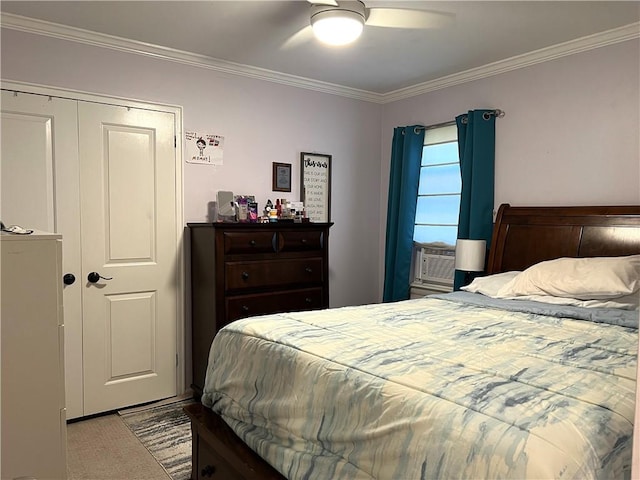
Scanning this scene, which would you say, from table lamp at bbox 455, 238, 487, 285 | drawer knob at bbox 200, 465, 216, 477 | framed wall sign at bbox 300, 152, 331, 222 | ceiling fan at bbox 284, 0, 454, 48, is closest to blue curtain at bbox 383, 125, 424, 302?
framed wall sign at bbox 300, 152, 331, 222

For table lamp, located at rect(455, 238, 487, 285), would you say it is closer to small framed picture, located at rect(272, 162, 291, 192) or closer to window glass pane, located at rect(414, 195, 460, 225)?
window glass pane, located at rect(414, 195, 460, 225)

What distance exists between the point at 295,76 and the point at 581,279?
8.75 feet

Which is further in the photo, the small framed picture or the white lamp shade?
the small framed picture

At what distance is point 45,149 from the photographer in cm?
305

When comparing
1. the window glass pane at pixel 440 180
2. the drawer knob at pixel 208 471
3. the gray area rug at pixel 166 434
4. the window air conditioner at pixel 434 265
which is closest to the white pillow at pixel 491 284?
the window air conditioner at pixel 434 265

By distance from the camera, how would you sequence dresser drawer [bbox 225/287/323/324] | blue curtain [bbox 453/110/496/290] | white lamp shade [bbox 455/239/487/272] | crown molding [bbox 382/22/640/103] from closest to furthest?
crown molding [bbox 382/22/640/103] < dresser drawer [bbox 225/287/323/324] < white lamp shade [bbox 455/239/487/272] < blue curtain [bbox 453/110/496/290]

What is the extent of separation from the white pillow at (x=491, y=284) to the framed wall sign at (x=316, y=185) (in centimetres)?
156

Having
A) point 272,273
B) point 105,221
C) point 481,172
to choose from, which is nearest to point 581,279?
point 481,172

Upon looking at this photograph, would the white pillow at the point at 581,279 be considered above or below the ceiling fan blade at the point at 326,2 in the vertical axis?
below

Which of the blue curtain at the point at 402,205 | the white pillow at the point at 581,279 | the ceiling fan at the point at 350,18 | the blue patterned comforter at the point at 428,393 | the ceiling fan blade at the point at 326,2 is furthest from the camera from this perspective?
the blue curtain at the point at 402,205

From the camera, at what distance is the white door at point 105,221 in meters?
3.02

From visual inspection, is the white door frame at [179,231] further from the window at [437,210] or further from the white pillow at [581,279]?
the white pillow at [581,279]

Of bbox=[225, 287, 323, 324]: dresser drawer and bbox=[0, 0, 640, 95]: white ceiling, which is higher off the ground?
bbox=[0, 0, 640, 95]: white ceiling

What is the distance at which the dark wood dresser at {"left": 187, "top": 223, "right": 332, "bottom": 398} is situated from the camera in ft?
10.8
